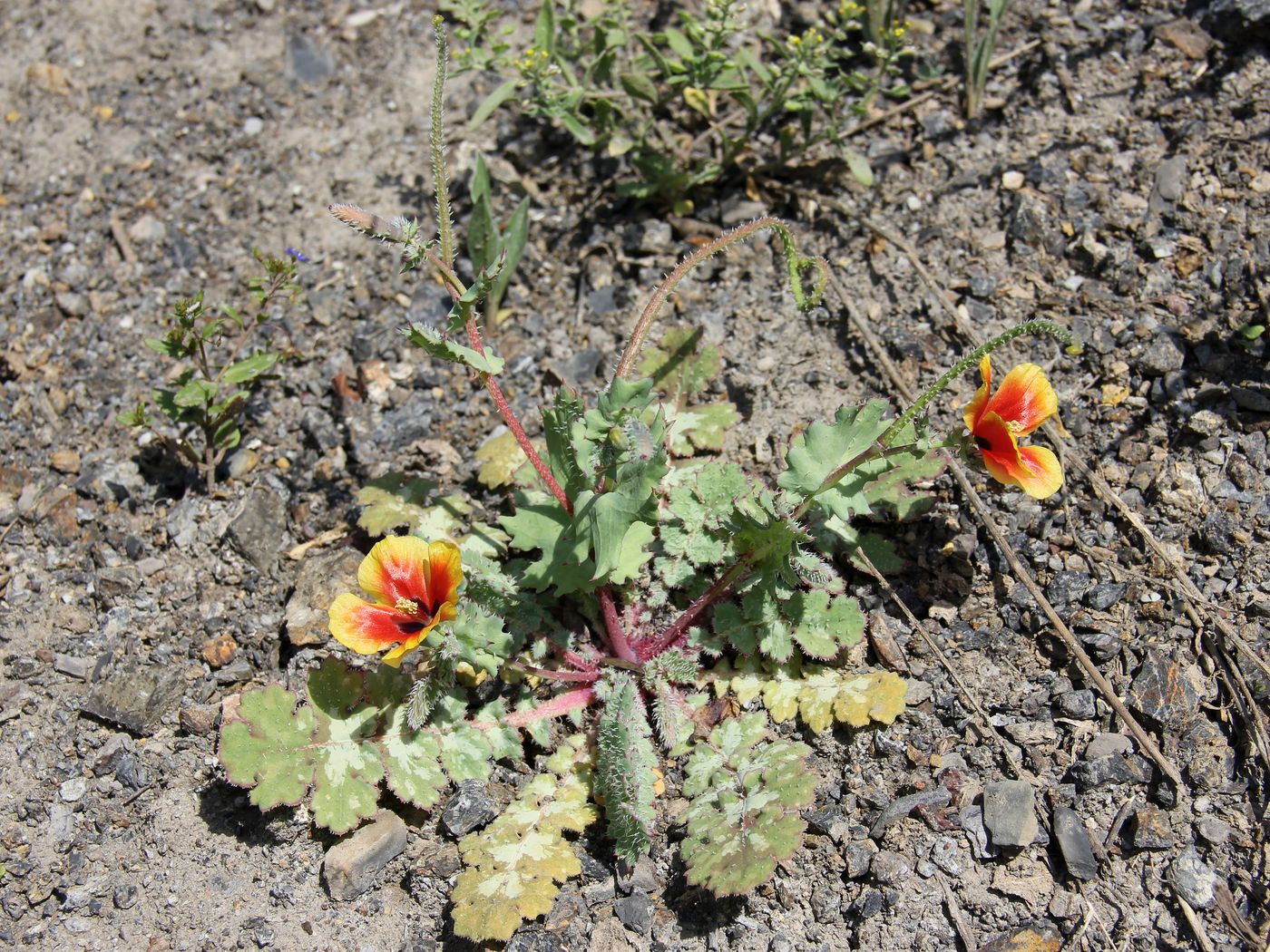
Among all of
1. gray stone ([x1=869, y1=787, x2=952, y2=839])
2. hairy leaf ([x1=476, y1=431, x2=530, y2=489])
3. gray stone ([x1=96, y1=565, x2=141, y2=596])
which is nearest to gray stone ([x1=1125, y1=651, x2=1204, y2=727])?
gray stone ([x1=869, y1=787, x2=952, y2=839])

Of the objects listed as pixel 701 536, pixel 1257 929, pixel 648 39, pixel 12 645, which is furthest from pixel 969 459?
pixel 12 645

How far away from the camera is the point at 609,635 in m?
3.23

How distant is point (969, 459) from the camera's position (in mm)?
2650

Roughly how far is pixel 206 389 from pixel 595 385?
1.37m

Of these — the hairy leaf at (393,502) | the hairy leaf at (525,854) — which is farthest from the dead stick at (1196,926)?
the hairy leaf at (393,502)

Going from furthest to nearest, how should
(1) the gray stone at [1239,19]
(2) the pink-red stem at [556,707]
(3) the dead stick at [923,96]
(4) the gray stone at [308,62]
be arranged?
(4) the gray stone at [308,62]
(3) the dead stick at [923,96]
(1) the gray stone at [1239,19]
(2) the pink-red stem at [556,707]

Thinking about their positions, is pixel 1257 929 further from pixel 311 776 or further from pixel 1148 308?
pixel 311 776

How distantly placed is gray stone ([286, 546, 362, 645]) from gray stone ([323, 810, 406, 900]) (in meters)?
0.66

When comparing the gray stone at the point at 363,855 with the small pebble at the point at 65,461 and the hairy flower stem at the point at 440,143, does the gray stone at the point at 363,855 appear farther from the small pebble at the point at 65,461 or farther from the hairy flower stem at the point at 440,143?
the small pebble at the point at 65,461

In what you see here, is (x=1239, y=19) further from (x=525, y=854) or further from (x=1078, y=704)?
(x=525, y=854)

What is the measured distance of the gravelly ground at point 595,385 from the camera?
2.78 m

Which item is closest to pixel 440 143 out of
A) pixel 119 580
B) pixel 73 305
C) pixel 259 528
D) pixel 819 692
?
pixel 259 528

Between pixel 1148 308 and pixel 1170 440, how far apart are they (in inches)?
21.4

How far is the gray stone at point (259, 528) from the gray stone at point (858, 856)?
2117 mm
